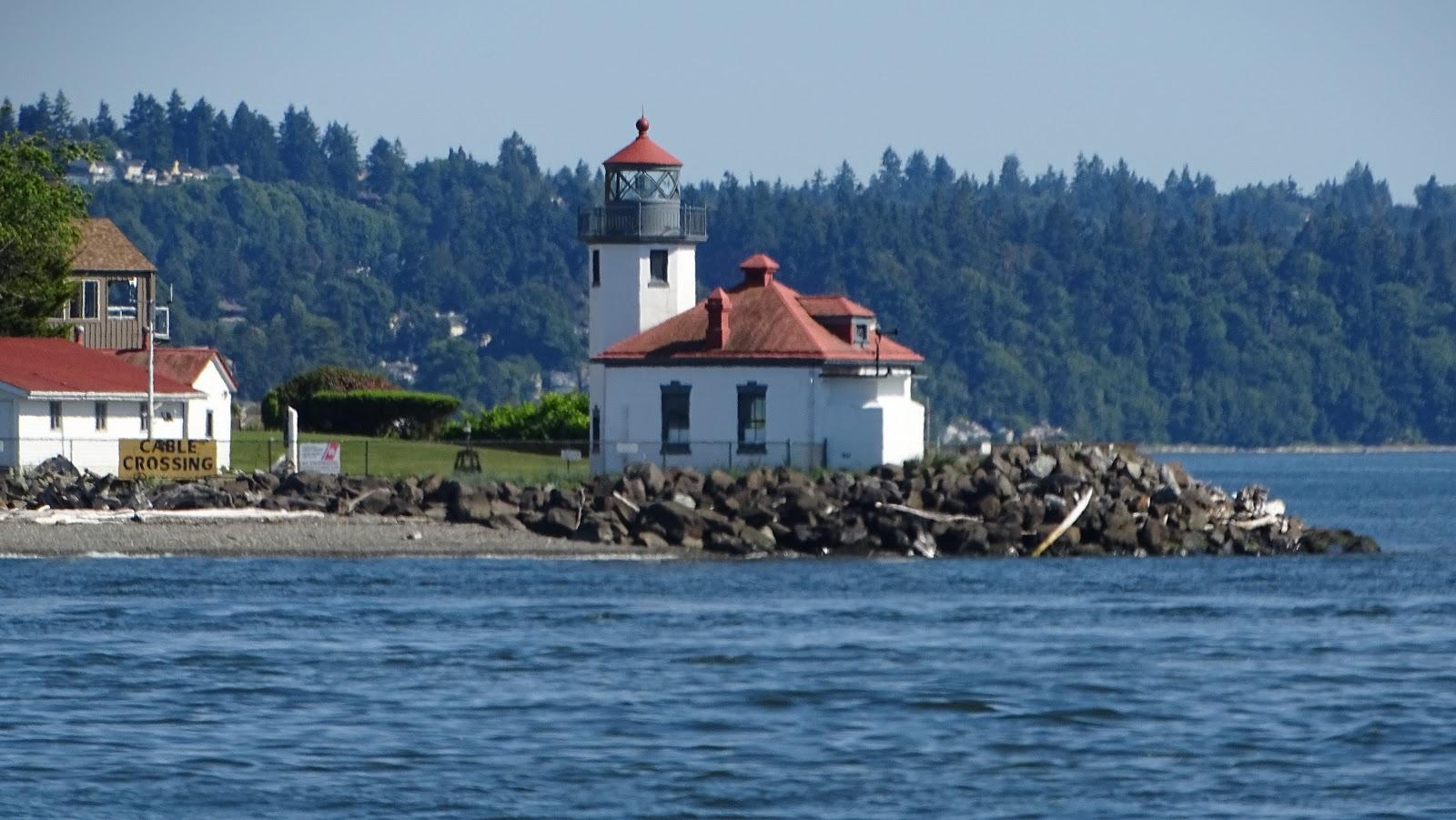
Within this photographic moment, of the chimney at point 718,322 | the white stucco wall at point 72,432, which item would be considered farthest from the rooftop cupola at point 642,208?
the white stucco wall at point 72,432

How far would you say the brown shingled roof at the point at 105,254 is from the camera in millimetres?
69438

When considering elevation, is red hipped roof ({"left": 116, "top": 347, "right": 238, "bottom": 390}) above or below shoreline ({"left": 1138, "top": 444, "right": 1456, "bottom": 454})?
above

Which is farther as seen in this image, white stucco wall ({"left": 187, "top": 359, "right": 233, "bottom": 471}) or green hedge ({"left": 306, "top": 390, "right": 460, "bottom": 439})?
green hedge ({"left": 306, "top": 390, "right": 460, "bottom": 439})

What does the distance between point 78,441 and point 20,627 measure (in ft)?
57.6

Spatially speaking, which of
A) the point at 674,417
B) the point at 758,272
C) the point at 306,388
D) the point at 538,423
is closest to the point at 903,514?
the point at 674,417

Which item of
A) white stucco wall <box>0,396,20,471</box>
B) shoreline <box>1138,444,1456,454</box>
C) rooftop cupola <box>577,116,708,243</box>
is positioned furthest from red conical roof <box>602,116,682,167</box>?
shoreline <box>1138,444,1456,454</box>

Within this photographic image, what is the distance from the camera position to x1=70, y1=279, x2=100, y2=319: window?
6862 cm

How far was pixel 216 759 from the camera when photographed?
946 inches

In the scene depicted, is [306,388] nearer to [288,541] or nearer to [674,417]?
[674,417]

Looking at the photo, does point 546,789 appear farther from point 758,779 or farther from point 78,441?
point 78,441

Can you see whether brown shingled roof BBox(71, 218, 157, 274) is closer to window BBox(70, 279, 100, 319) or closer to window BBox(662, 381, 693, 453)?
window BBox(70, 279, 100, 319)

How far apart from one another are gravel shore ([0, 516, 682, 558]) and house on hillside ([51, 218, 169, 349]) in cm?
2454

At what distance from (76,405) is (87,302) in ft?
62.0

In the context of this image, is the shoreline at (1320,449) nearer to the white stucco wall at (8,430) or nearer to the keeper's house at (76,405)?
the keeper's house at (76,405)
